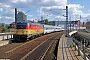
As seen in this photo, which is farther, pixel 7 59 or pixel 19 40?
pixel 19 40

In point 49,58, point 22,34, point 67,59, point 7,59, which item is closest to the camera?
point 67,59

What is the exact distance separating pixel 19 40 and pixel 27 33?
1774 mm

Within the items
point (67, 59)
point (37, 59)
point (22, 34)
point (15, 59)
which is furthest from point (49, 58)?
point (22, 34)

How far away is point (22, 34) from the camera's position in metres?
31.2

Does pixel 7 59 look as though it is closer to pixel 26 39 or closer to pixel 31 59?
pixel 31 59

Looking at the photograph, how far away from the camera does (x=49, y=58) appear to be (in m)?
15.6

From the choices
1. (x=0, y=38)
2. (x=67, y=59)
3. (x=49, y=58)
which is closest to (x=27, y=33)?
(x=0, y=38)

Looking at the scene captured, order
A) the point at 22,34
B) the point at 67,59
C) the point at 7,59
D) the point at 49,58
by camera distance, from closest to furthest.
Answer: the point at 67,59, the point at 7,59, the point at 49,58, the point at 22,34

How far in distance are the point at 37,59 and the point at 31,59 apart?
1.47 feet

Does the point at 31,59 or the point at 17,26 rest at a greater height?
the point at 17,26

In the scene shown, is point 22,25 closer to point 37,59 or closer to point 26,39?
point 26,39

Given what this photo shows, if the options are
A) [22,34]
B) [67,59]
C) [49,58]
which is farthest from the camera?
[22,34]

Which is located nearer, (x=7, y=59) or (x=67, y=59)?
(x=67, y=59)

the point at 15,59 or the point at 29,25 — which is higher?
the point at 29,25
